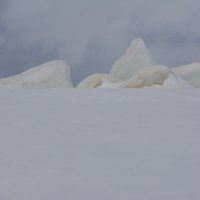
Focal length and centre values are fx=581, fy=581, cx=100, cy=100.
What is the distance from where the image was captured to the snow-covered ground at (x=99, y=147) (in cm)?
211

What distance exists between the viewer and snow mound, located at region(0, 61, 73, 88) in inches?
511

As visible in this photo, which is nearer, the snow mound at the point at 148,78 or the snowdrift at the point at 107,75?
the snow mound at the point at 148,78

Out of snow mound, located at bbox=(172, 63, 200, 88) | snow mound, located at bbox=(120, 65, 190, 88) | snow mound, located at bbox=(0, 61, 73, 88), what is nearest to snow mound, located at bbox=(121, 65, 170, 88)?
snow mound, located at bbox=(120, 65, 190, 88)

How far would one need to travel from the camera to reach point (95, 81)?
1255cm

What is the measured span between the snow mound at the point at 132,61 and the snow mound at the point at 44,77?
1.18 metres

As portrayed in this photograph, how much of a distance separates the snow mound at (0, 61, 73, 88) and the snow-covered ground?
28.7 feet

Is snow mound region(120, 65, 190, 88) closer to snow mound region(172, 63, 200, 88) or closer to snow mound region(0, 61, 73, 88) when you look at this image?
snow mound region(172, 63, 200, 88)

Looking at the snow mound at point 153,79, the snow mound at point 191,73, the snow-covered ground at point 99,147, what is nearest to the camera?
the snow-covered ground at point 99,147

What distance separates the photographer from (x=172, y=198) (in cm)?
202

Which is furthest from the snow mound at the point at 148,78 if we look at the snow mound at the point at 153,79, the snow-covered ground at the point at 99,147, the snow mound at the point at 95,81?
the snow-covered ground at the point at 99,147

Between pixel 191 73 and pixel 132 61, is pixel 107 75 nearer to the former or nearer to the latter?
pixel 132 61

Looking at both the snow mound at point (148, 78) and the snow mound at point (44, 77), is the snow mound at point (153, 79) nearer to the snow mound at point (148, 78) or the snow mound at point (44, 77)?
the snow mound at point (148, 78)

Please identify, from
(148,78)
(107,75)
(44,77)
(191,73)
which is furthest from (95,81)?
(191,73)

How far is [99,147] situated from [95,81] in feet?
32.4
